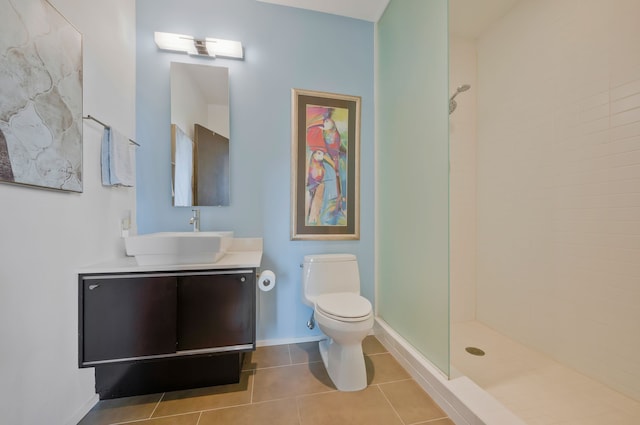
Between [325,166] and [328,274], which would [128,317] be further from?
[325,166]

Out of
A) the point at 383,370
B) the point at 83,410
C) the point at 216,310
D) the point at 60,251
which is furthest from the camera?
the point at 383,370

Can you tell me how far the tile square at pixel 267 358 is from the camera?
163 centimetres

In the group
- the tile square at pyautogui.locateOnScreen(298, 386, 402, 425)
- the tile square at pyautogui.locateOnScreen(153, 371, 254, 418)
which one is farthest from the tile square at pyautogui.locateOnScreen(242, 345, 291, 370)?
the tile square at pyautogui.locateOnScreen(298, 386, 402, 425)

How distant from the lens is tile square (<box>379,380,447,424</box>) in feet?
4.00

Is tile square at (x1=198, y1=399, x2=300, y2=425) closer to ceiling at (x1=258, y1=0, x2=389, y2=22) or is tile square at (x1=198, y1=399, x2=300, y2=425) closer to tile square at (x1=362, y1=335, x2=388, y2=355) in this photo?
tile square at (x1=362, y1=335, x2=388, y2=355)

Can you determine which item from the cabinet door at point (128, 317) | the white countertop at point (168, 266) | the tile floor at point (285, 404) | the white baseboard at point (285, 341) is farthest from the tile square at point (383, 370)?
the cabinet door at point (128, 317)

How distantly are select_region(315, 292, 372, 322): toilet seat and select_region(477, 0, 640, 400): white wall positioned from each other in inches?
53.5

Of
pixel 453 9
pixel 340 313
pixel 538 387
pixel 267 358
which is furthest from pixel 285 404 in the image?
pixel 453 9

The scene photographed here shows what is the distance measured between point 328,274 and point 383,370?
28.6 inches

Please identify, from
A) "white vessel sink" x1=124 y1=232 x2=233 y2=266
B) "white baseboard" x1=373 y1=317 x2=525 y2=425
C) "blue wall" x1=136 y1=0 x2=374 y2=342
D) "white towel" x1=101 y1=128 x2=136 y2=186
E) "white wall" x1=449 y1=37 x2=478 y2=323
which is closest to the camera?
"white baseboard" x1=373 y1=317 x2=525 y2=425

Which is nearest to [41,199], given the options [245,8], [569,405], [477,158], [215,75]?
[215,75]

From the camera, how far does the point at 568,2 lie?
1553 mm

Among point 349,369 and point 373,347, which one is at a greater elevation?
point 349,369

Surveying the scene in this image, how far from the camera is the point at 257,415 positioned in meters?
1.22
